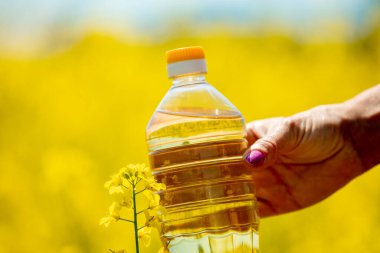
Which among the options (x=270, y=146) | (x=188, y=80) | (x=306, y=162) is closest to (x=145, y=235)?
(x=270, y=146)

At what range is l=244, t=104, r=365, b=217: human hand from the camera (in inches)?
117

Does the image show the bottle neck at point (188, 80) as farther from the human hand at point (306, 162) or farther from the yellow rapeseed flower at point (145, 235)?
the yellow rapeseed flower at point (145, 235)

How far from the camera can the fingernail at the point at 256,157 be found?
2551 millimetres

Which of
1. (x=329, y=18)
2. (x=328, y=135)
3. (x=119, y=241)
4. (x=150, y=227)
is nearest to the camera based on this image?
(x=150, y=227)

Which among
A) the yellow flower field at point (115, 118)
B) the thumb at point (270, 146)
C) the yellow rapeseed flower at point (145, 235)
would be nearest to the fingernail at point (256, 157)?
the thumb at point (270, 146)

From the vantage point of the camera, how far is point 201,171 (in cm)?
266

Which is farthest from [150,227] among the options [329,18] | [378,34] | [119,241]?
[329,18]

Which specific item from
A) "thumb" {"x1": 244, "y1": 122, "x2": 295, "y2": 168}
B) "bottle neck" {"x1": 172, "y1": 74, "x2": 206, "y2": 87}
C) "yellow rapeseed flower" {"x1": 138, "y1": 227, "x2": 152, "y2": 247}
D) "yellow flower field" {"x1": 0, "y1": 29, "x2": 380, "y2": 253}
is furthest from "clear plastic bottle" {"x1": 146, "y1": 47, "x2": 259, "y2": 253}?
"yellow flower field" {"x1": 0, "y1": 29, "x2": 380, "y2": 253}

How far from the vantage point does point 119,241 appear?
4.52 meters

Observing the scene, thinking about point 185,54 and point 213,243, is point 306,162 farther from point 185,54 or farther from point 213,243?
point 185,54

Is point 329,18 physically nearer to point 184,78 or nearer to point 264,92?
point 264,92

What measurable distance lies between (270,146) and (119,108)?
2624mm

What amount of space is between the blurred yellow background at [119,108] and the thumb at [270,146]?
1800 millimetres

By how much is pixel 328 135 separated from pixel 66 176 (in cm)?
201
